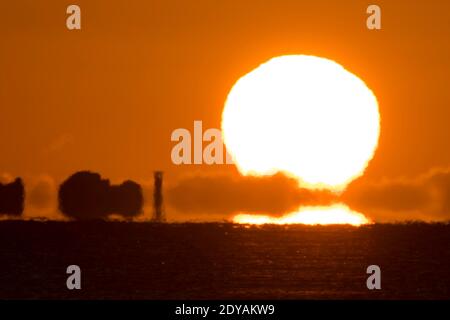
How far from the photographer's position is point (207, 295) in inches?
7761

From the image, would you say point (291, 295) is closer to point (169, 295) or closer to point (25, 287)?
point (169, 295)
